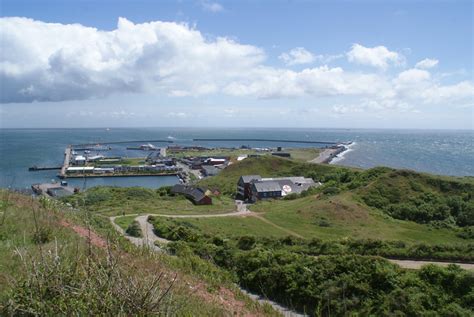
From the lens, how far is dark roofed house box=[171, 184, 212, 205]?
44.1 meters

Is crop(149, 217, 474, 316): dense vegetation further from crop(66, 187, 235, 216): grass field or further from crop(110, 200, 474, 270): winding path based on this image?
crop(66, 187, 235, 216): grass field

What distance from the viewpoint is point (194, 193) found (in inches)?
1833

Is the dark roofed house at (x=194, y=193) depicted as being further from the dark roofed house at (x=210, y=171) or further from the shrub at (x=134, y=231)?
the dark roofed house at (x=210, y=171)

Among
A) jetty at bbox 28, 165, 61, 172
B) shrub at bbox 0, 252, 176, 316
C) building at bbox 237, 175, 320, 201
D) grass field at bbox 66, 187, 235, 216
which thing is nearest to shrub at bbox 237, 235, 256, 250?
grass field at bbox 66, 187, 235, 216

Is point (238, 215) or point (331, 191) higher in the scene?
point (331, 191)

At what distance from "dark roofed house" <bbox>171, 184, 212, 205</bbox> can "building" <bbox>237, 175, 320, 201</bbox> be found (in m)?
7.10

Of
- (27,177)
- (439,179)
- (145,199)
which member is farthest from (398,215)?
(27,177)

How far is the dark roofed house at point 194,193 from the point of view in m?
44.1

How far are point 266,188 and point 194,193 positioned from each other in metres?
9.52

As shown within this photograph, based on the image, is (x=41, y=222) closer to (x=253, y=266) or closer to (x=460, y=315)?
(x=253, y=266)

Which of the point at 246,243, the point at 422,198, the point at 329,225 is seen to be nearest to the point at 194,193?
the point at 329,225

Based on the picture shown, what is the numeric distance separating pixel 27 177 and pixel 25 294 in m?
79.0

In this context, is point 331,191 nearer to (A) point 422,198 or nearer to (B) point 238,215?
(A) point 422,198

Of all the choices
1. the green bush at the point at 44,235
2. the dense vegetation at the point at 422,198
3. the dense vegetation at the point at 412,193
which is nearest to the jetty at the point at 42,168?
the dense vegetation at the point at 412,193
